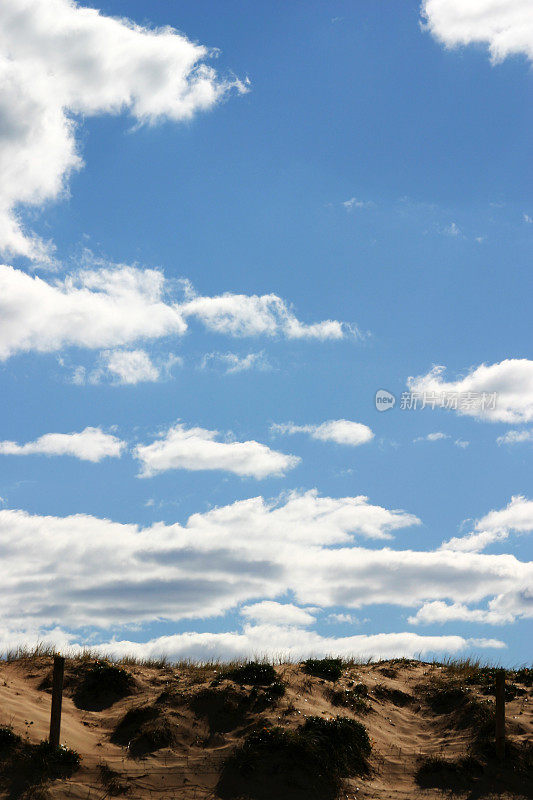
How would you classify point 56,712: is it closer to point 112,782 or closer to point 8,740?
point 8,740

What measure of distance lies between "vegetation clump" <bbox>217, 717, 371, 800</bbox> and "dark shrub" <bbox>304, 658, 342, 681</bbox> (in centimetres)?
338

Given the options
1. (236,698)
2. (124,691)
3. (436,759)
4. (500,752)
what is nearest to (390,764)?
(436,759)

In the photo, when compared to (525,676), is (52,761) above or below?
below

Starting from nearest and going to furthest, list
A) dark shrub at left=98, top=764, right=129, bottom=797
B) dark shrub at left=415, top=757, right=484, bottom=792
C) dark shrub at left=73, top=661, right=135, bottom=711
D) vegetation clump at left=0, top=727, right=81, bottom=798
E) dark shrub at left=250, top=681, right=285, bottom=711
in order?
vegetation clump at left=0, top=727, right=81, bottom=798 → dark shrub at left=98, top=764, right=129, bottom=797 → dark shrub at left=415, top=757, right=484, bottom=792 → dark shrub at left=250, top=681, right=285, bottom=711 → dark shrub at left=73, top=661, right=135, bottom=711

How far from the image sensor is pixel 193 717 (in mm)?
20375

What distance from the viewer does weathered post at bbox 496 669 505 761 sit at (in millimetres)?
19578

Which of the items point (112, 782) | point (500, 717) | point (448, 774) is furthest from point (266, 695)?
point (500, 717)

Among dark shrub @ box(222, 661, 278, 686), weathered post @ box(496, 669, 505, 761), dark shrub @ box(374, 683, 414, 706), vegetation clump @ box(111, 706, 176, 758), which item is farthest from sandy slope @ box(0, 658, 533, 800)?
weathered post @ box(496, 669, 505, 761)

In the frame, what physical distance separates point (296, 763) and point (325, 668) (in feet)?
16.7

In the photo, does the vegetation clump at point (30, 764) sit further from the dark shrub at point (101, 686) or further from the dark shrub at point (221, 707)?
the dark shrub at point (221, 707)

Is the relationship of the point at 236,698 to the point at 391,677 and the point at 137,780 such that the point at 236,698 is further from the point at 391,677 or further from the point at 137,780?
the point at 391,677

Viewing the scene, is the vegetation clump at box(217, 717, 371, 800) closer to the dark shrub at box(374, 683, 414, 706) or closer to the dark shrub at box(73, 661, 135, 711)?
the dark shrub at box(374, 683, 414, 706)

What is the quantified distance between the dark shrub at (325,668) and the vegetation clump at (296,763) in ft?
11.1

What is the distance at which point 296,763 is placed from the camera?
60.7 feet
